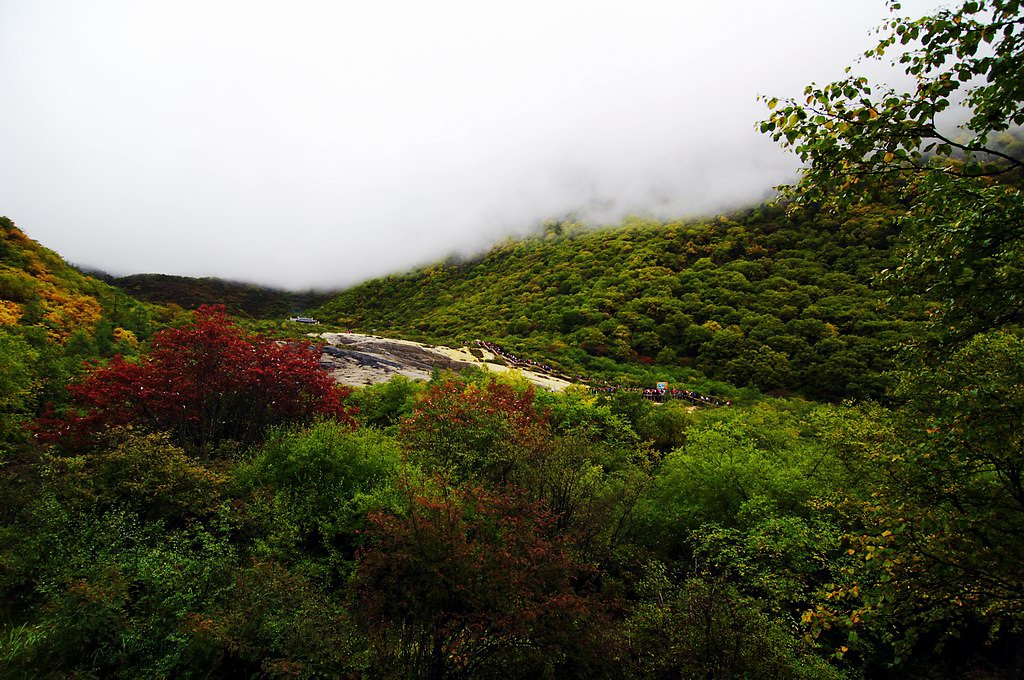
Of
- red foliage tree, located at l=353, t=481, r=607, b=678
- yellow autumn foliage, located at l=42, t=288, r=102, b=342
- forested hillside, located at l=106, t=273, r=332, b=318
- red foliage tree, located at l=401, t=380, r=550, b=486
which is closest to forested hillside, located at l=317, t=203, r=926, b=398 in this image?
forested hillside, located at l=106, t=273, r=332, b=318

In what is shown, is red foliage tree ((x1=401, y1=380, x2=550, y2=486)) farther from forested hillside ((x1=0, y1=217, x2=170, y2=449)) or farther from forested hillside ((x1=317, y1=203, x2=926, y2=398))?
forested hillside ((x1=317, y1=203, x2=926, y2=398))

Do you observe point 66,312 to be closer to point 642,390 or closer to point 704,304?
point 642,390

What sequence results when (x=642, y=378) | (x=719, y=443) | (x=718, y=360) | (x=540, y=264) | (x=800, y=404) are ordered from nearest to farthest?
(x=719, y=443), (x=800, y=404), (x=642, y=378), (x=718, y=360), (x=540, y=264)

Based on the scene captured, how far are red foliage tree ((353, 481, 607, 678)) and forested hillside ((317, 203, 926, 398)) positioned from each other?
113 feet

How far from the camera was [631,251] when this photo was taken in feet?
256

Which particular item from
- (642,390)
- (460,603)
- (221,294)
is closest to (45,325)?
(460,603)

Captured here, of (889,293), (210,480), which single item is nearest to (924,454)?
(889,293)

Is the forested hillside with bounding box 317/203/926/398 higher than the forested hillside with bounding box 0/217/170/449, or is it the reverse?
the forested hillside with bounding box 317/203/926/398

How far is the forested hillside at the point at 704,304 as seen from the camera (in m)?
45.7

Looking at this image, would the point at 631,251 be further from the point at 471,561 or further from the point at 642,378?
the point at 471,561

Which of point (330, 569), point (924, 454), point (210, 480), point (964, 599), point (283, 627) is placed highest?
point (924, 454)

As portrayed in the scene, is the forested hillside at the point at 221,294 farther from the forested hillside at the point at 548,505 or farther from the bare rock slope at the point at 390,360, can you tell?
the forested hillside at the point at 548,505

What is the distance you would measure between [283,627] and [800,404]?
3842 cm

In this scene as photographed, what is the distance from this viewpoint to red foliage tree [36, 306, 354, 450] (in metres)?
13.8
